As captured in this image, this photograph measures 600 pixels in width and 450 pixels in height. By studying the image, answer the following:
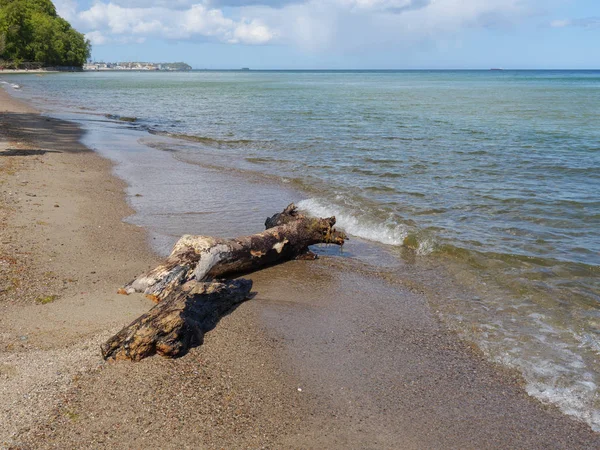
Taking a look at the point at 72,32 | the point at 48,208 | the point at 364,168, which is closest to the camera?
the point at 48,208

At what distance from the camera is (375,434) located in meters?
3.73

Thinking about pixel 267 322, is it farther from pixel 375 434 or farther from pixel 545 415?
pixel 545 415

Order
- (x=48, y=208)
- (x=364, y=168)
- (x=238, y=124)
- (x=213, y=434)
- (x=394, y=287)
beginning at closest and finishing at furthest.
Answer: (x=213, y=434) → (x=394, y=287) → (x=48, y=208) → (x=364, y=168) → (x=238, y=124)

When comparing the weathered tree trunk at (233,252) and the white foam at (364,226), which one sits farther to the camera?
the white foam at (364,226)

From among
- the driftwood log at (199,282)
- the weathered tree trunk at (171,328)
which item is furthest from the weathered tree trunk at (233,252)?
the weathered tree trunk at (171,328)

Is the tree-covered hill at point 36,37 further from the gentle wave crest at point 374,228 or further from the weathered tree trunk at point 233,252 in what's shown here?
the weathered tree trunk at point 233,252

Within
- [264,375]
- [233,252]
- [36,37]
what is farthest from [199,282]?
[36,37]

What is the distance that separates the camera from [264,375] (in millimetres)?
4395

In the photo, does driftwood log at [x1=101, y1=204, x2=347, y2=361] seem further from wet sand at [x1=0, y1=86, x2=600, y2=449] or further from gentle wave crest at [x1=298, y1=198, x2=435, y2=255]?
gentle wave crest at [x1=298, y1=198, x2=435, y2=255]

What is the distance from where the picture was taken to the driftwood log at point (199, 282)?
448 centimetres

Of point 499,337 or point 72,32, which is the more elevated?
point 72,32

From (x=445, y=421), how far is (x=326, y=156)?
1343 cm

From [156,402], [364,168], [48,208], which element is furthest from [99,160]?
[156,402]

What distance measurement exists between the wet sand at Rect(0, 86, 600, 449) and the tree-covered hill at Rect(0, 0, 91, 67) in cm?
10600
